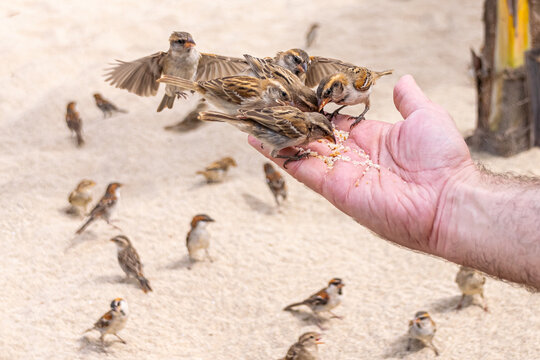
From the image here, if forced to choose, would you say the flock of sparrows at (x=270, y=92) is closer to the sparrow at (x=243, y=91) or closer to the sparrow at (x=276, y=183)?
the sparrow at (x=243, y=91)

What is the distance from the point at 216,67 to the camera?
541 cm

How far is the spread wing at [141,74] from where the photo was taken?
5.21m

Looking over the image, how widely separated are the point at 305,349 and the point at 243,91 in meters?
2.45

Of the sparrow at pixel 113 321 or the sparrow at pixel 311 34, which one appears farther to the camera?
the sparrow at pixel 311 34

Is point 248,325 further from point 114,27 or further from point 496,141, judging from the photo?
point 114,27

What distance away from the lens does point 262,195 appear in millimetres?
9188

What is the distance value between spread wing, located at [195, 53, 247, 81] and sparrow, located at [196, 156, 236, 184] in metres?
3.72

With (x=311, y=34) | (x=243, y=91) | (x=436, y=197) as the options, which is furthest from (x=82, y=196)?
(x=311, y=34)

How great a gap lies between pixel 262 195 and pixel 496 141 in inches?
132

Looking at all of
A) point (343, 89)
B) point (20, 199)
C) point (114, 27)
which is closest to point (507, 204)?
point (343, 89)

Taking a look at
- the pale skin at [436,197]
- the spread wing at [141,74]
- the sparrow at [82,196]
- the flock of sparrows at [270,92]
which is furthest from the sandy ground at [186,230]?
the spread wing at [141,74]

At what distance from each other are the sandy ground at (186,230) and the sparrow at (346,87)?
2530mm

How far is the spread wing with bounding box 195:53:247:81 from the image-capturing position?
530 cm

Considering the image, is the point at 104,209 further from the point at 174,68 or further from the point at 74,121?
the point at 174,68
